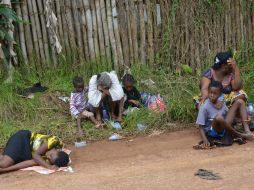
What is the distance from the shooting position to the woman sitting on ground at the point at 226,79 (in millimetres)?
6883

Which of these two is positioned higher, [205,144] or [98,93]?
[98,93]

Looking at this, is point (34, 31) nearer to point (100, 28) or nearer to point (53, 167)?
point (100, 28)

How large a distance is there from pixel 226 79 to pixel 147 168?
2.01 metres

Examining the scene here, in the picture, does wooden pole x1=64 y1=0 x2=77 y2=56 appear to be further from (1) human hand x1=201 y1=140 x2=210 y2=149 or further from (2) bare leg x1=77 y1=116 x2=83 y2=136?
(1) human hand x1=201 y1=140 x2=210 y2=149

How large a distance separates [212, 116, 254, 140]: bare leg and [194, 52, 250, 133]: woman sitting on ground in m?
0.46

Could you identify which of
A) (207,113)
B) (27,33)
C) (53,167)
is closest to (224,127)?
(207,113)

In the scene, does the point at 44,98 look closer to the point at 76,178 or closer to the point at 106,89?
the point at 106,89

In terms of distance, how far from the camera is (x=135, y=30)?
8.39m

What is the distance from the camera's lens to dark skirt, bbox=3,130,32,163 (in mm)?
6055

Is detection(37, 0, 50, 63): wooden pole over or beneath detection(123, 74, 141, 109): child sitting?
over

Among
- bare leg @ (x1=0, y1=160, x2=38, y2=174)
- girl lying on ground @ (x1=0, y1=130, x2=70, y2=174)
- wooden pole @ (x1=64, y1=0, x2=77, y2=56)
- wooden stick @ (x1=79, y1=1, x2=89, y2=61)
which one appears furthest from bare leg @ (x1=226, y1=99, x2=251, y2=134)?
wooden pole @ (x1=64, y1=0, x2=77, y2=56)

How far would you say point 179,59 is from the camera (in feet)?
28.2

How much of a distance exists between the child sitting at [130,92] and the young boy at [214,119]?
1.38m

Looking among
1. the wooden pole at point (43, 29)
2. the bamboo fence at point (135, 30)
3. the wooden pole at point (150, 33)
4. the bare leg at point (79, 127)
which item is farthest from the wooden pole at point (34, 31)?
the wooden pole at point (150, 33)
